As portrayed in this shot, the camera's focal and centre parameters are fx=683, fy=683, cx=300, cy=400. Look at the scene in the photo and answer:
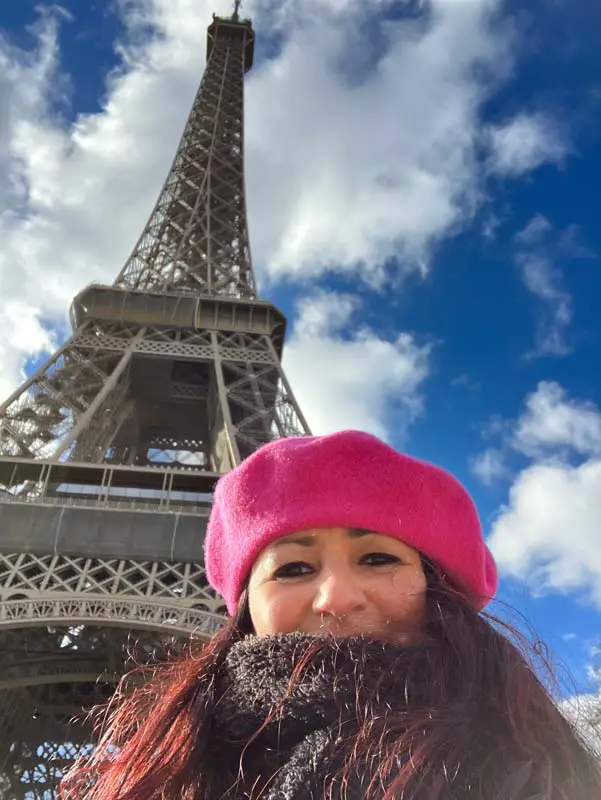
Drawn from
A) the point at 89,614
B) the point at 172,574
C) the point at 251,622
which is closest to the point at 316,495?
the point at 251,622

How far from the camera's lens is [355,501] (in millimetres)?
1977

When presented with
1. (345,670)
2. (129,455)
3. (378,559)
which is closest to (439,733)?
(345,670)

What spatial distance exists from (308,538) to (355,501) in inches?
7.0

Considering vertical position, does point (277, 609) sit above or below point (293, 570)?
below

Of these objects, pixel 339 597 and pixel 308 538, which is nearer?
pixel 339 597

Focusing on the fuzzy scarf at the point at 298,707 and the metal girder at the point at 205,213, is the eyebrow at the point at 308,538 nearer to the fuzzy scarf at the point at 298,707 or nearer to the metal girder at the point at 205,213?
the fuzzy scarf at the point at 298,707

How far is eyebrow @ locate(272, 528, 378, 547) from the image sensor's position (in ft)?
6.49

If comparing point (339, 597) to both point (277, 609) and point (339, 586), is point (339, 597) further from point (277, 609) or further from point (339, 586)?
point (277, 609)

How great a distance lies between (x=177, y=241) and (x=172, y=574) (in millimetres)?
15696

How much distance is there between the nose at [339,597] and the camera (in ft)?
5.79

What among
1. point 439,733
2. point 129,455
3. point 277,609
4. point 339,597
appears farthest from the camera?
point 129,455

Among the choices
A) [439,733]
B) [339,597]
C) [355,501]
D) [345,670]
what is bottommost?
[439,733]

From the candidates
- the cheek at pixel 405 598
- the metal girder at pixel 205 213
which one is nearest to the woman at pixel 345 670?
the cheek at pixel 405 598

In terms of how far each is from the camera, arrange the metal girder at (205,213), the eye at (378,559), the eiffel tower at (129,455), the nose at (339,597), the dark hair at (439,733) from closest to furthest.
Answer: the dark hair at (439,733) → the nose at (339,597) → the eye at (378,559) → the eiffel tower at (129,455) → the metal girder at (205,213)
